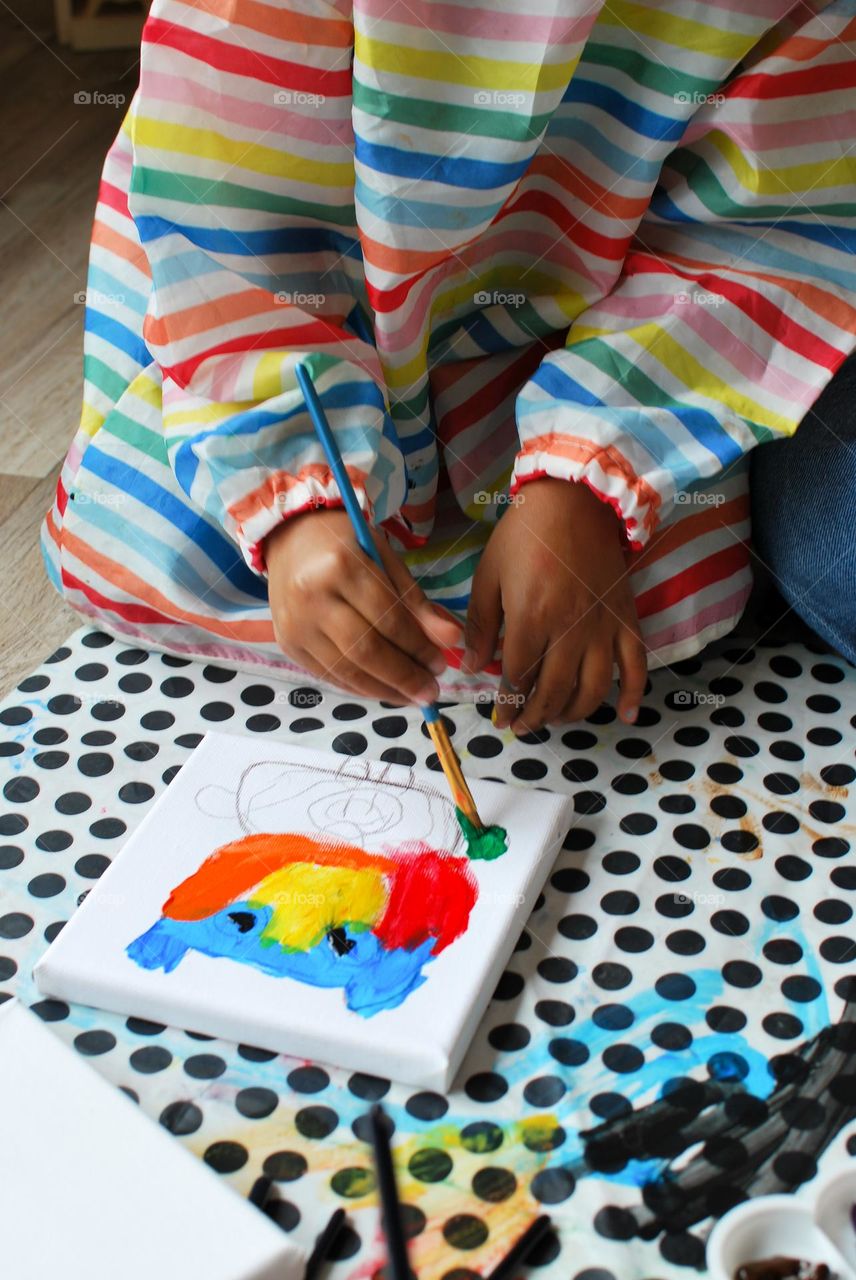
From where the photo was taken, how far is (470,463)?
0.87 m

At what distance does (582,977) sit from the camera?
2.05 feet

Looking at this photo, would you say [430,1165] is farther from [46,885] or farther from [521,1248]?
[46,885]

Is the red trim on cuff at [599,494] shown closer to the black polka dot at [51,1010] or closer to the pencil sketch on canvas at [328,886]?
the pencil sketch on canvas at [328,886]

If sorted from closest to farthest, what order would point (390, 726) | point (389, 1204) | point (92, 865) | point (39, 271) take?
1. point (389, 1204)
2. point (92, 865)
3. point (390, 726)
4. point (39, 271)

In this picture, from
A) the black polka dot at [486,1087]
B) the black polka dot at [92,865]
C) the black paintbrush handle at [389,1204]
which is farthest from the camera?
the black polka dot at [92,865]

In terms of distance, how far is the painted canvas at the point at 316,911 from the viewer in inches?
23.0

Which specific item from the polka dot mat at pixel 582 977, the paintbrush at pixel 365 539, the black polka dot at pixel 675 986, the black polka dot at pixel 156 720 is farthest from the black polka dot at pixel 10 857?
the black polka dot at pixel 675 986

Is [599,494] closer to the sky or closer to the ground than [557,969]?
closer to the sky

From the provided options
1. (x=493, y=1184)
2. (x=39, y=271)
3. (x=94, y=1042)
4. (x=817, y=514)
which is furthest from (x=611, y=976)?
(x=39, y=271)

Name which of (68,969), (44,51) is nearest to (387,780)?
(68,969)

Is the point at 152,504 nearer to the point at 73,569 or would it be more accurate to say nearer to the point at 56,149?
the point at 73,569

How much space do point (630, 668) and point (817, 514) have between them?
177 mm

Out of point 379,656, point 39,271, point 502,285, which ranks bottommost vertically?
point 39,271

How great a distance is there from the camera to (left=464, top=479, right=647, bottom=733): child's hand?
74cm
